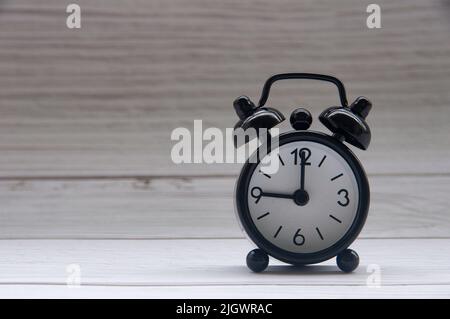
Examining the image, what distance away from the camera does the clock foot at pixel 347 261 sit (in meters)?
1.06

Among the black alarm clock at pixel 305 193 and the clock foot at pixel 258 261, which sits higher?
the black alarm clock at pixel 305 193

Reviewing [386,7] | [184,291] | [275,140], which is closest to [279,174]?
[275,140]

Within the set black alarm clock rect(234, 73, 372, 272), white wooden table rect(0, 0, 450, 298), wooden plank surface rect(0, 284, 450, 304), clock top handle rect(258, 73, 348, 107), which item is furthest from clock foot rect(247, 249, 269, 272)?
white wooden table rect(0, 0, 450, 298)

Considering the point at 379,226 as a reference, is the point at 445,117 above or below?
above

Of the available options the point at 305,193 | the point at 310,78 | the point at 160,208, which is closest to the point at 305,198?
the point at 305,193

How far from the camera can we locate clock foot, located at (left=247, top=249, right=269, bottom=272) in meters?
1.06

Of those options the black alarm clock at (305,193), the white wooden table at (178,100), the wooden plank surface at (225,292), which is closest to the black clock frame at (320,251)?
the black alarm clock at (305,193)

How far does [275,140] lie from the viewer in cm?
107

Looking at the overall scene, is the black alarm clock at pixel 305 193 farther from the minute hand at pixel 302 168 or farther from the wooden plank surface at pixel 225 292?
the wooden plank surface at pixel 225 292

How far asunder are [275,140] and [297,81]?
0.55 m

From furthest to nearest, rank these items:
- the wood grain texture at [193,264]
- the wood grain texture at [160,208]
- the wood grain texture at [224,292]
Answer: the wood grain texture at [160,208], the wood grain texture at [193,264], the wood grain texture at [224,292]

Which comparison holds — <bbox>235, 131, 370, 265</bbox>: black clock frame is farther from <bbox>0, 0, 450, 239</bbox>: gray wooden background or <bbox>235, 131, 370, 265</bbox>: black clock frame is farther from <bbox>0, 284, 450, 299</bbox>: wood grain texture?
<bbox>0, 0, 450, 239</bbox>: gray wooden background

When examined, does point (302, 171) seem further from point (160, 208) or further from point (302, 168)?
point (160, 208)

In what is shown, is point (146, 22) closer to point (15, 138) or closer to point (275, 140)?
point (15, 138)
